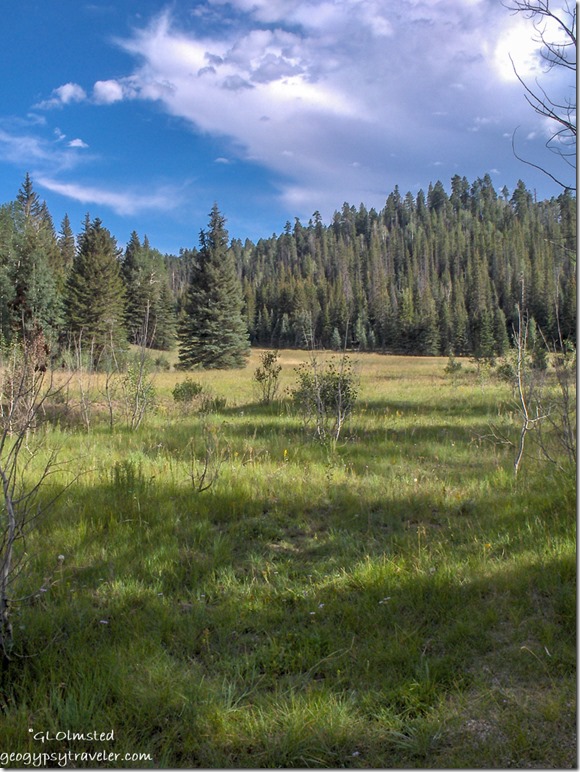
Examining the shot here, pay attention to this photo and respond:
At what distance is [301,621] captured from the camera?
287 centimetres

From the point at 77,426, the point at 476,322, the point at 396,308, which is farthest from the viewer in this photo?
the point at 396,308

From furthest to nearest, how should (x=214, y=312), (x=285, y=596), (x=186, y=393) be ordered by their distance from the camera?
(x=214, y=312) → (x=186, y=393) → (x=285, y=596)

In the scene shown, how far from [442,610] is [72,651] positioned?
2.08 metres

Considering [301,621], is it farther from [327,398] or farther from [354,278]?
[354,278]

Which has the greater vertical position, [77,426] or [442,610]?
[77,426]

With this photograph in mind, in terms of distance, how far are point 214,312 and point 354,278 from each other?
65.9 meters

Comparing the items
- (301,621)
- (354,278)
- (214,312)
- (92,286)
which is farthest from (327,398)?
(354,278)

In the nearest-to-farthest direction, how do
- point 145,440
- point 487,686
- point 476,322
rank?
point 487,686 → point 145,440 → point 476,322

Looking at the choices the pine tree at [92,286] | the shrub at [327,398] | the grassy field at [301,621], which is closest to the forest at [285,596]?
the grassy field at [301,621]

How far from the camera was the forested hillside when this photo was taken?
94.3ft

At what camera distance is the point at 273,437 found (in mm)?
7461

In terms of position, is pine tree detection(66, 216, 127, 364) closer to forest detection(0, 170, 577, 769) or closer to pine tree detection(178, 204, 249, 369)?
pine tree detection(178, 204, 249, 369)

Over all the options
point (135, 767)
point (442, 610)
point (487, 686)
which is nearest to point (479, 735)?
Answer: point (487, 686)

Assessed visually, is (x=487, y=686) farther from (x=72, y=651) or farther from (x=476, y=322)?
(x=476, y=322)
